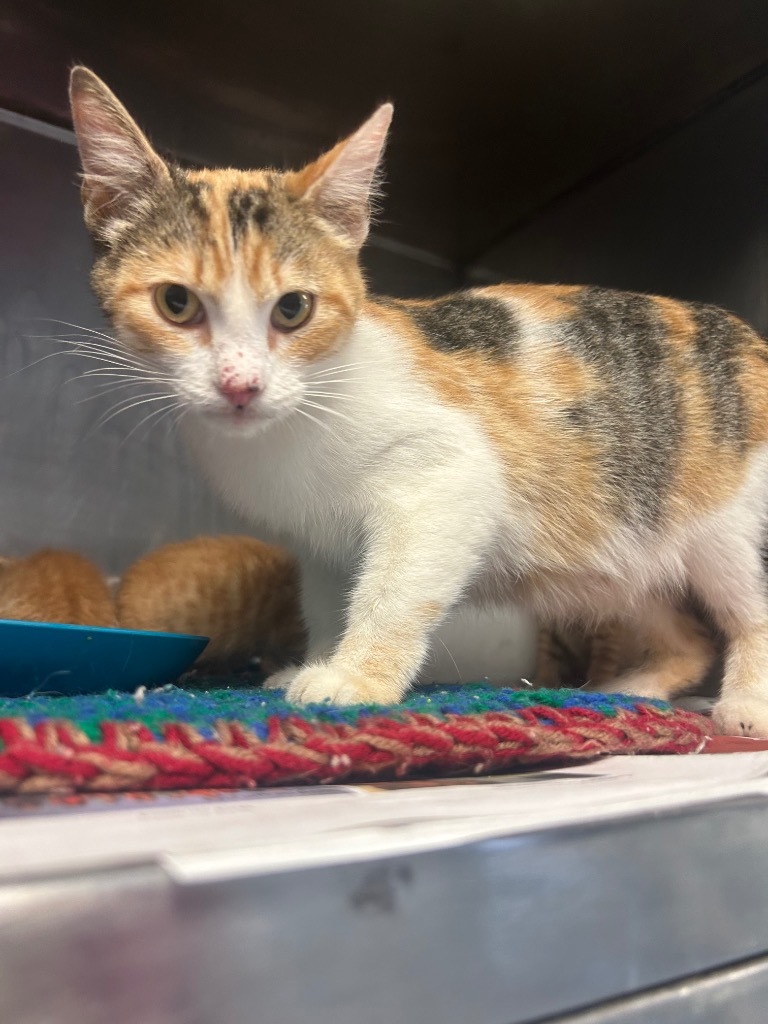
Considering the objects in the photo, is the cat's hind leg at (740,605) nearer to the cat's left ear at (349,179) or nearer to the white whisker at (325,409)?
the white whisker at (325,409)

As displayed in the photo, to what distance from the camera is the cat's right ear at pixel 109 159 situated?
879 millimetres

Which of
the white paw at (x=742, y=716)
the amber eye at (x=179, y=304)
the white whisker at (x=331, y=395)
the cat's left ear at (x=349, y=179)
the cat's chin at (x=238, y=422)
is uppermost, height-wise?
the cat's left ear at (x=349, y=179)

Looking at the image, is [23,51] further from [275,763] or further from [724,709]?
[724,709]

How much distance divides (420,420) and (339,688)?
35cm

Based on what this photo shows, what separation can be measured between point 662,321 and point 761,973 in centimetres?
89

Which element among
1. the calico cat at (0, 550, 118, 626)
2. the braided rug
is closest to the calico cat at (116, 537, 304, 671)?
the calico cat at (0, 550, 118, 626)

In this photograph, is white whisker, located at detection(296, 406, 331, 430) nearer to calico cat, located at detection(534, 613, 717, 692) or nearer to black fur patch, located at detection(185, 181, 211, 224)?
black fur patch, located at detection(185, 181, 211, 224)

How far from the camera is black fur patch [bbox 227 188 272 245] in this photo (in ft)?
2.92

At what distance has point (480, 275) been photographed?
1736 mm

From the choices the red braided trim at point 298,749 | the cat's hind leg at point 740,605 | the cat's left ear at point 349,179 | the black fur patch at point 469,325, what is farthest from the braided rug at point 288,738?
the cat's left ear at point 349,179

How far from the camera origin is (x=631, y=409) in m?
1.10

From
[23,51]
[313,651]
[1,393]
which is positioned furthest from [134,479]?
[23,51]

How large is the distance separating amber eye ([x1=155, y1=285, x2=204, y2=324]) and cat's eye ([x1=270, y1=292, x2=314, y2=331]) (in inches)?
3.3

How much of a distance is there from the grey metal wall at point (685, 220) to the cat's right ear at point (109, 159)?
2.92ft
